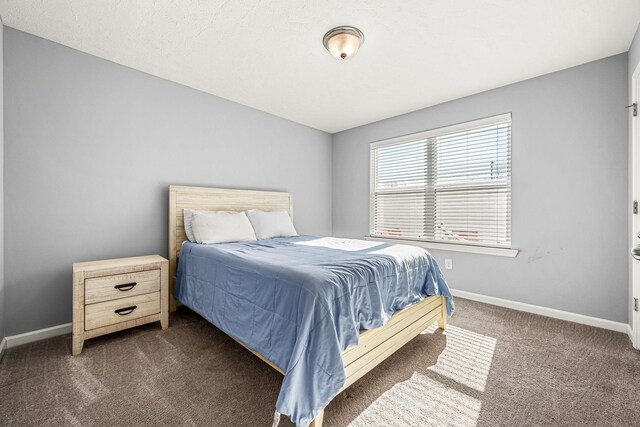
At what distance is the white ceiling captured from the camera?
6.16 feet

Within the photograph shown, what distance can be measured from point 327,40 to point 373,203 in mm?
2539

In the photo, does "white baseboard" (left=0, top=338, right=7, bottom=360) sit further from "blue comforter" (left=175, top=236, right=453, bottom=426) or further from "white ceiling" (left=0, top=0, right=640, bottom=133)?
"white ceiling" (left=0, top=0, right=640, bottom=133)

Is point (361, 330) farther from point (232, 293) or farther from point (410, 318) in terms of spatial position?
point (232, 293)

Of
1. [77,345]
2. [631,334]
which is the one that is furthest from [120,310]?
[631,334]

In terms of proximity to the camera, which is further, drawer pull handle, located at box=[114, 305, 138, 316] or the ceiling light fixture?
drawer pull handle, located at box=[114, 305, 138, 316]

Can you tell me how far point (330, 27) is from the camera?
2062mm

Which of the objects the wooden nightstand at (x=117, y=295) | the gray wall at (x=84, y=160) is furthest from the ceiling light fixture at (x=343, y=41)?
the wooden nightstand at (x=117, y=295)

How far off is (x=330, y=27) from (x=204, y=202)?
83.5 inches

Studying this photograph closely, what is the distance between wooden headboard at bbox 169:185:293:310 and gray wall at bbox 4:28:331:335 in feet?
0.47

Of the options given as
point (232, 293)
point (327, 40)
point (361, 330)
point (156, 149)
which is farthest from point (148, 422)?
point (327, 40)

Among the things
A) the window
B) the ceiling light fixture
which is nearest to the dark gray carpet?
the window

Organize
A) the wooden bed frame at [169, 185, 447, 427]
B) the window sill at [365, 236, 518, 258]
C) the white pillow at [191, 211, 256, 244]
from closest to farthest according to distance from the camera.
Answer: the wooden bed frame at [169, 185, 447, 427]
the white pillow at [191, 211, 256, 244]
the window sill at [365, 236, 518, 258]

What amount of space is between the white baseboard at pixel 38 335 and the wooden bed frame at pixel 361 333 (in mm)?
797

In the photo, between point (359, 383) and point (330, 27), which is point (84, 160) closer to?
point (330, 27)
